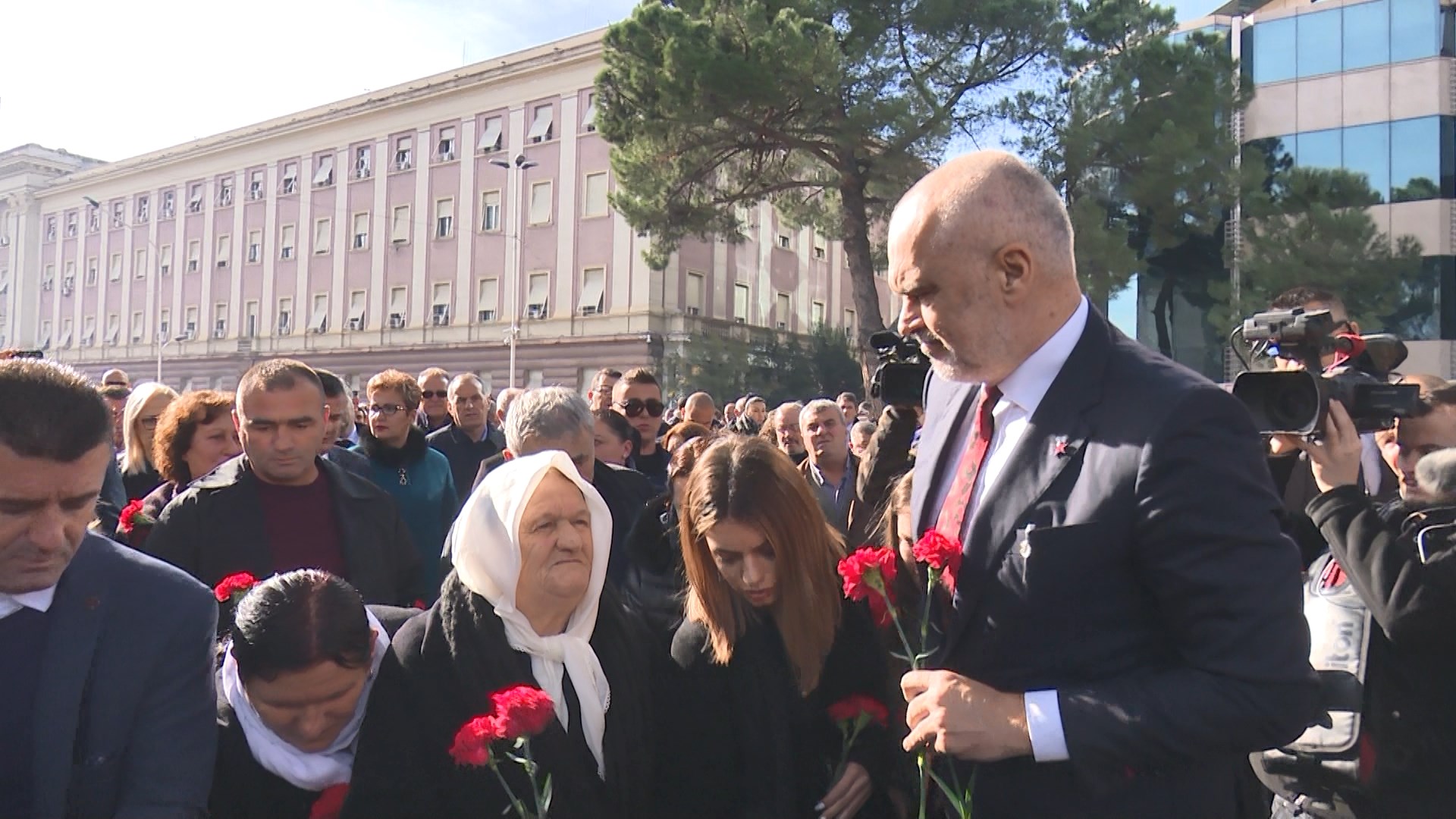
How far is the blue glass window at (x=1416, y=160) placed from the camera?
27125mm

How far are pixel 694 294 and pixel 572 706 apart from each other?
3280cm

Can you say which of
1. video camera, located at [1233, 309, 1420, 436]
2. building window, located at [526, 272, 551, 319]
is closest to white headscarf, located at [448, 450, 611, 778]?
video camera, located at [1233, 309, 1420, 436]

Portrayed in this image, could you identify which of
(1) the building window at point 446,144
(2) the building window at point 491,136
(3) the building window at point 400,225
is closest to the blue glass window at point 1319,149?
(2) the building window at point 491,136

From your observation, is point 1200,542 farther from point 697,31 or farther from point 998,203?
point 697,31

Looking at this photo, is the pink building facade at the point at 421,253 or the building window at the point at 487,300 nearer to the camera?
the pink building facade at the point at 421,253

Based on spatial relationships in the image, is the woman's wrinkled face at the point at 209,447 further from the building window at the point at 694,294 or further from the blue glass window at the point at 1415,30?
the blue glass window at the point at 1415,30

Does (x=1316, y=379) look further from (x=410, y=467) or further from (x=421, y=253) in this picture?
(x=421, y=253)

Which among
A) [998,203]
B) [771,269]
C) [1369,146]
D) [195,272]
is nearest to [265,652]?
[998,203]

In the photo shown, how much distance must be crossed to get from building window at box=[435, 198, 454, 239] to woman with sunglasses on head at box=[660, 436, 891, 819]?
37689mm

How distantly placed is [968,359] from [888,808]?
58.9 inches

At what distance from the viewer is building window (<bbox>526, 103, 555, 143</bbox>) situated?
119 feet

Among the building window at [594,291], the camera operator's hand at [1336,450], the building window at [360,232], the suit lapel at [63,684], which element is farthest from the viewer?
the building window at [360,232]

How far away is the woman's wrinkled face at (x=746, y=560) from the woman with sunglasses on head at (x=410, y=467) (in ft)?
9.42

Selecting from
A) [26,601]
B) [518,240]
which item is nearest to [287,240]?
[518,240]
